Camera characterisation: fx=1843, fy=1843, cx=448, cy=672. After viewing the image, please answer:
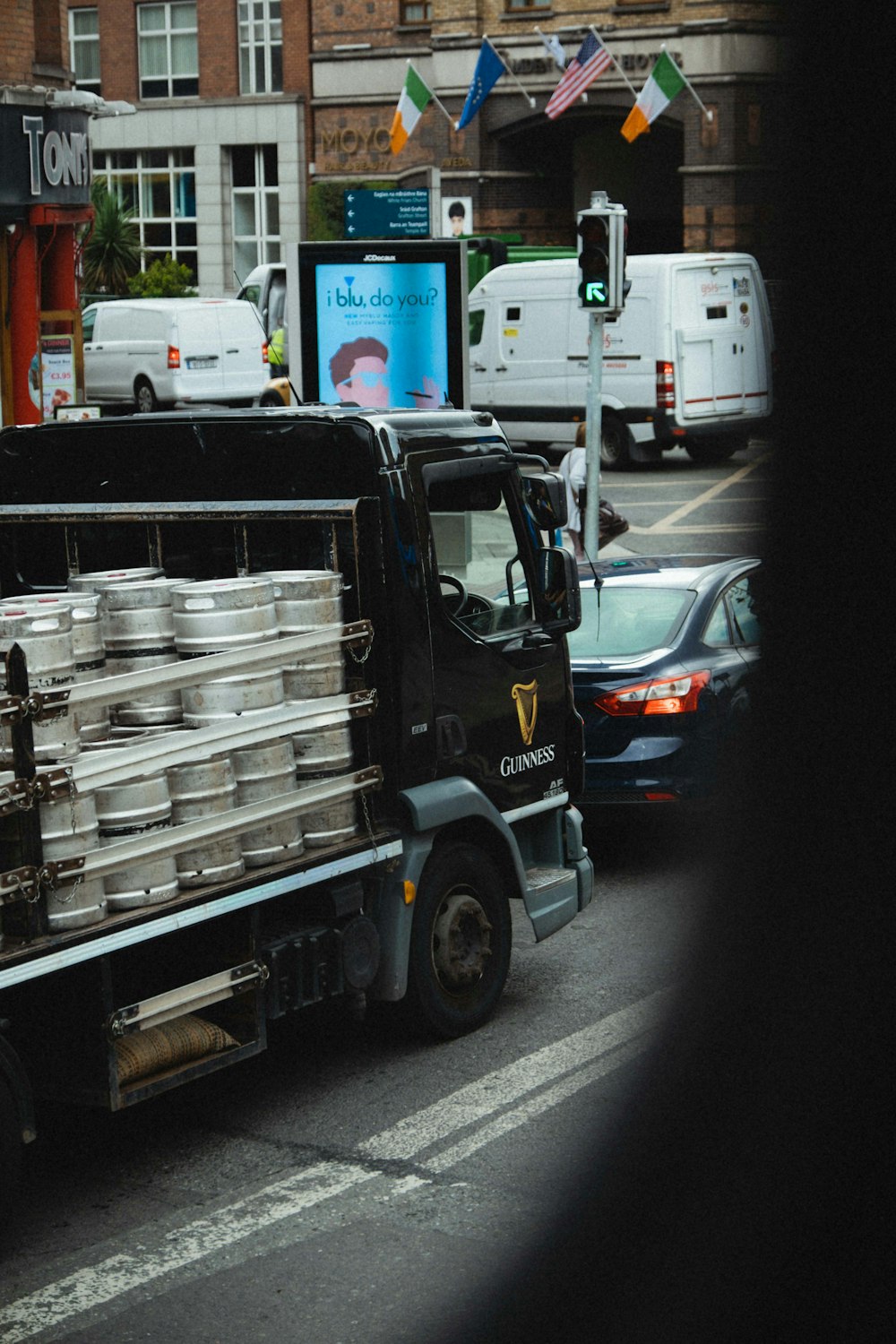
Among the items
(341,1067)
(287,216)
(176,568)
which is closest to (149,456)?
(176,568)

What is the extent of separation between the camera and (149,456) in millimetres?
6836

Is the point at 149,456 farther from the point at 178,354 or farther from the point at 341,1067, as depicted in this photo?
the point at 178,354

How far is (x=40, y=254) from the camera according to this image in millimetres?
19422

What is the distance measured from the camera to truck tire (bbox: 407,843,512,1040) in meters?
6.49

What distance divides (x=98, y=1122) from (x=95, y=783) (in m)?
1.56

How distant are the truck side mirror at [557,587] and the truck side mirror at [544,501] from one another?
0.37 feet

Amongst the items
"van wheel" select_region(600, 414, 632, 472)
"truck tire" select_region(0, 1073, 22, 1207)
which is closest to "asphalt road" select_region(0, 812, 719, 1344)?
"truck tire" select_region(0, 1073, 22, 1207)

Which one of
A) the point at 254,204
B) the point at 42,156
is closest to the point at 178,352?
the point at 42,156

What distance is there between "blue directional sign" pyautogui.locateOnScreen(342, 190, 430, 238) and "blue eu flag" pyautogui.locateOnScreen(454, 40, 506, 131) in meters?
17.2

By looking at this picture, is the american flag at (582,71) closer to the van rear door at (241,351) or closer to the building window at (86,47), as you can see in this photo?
the van rear door at (241,351)

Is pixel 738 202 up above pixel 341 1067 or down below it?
above

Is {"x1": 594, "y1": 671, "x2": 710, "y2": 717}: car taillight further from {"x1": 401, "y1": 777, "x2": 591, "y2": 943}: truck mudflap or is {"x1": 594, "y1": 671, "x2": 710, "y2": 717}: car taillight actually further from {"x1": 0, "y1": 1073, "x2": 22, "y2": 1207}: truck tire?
{"x1": 0, "y1": 1073, "x2": 22, "y2": 1207}: truck tire

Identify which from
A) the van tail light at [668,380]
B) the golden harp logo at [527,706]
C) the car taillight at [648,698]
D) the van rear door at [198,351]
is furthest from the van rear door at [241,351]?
the golden harp logo at [527,706]

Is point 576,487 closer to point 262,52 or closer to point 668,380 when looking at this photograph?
point 668,380
